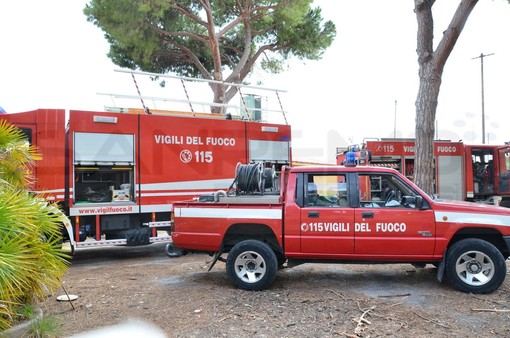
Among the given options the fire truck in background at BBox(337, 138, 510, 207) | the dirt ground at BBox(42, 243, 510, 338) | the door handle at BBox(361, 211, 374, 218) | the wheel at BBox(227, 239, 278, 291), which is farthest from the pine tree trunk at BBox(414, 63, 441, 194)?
the wheel at BBox(227, 239, 278, 291)

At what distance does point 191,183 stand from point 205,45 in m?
10.7

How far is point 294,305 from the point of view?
17.9 feet

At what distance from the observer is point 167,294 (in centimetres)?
605

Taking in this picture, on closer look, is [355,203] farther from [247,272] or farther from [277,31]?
[277,31]

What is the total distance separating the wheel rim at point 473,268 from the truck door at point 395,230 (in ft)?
1.48

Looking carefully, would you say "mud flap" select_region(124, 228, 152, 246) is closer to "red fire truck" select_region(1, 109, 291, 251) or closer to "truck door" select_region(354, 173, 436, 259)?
"red fire truck" select_region(1, 109, 291, 251)

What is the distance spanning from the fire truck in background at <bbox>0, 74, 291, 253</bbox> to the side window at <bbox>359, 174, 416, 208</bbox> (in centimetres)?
182

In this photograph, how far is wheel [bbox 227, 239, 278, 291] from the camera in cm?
607

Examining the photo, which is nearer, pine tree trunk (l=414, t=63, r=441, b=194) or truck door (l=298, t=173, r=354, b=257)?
truck door (l=298, t=173, r=354, b=257)

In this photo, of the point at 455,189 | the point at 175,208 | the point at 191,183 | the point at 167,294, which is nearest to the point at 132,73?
the point at 191,183

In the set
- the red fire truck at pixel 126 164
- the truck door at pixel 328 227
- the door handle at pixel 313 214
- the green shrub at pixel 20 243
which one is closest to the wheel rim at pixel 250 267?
the truck door at pixel 328 227

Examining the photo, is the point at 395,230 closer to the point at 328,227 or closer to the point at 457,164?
the point at 328,227

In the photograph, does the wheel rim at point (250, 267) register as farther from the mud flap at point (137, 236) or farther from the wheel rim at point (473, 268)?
the mud flap at point (137, 236)

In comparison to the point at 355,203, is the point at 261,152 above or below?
above
